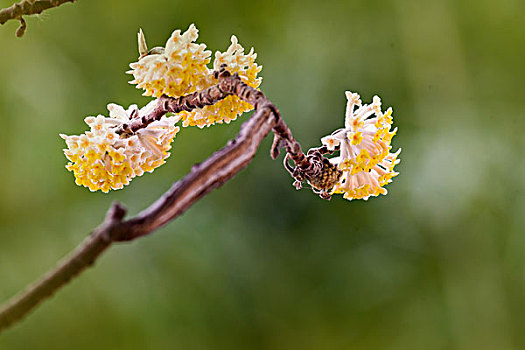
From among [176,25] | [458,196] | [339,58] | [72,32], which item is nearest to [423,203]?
[458,196]

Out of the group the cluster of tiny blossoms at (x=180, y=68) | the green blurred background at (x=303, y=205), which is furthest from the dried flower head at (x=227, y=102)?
the green blurred background at (x=303, y=205)

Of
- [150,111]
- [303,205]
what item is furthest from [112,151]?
[303,205]

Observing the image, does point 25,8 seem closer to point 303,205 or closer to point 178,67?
point 178,67

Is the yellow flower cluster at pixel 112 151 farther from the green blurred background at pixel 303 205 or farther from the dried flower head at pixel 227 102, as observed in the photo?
the green blurred background at pixel 303 205

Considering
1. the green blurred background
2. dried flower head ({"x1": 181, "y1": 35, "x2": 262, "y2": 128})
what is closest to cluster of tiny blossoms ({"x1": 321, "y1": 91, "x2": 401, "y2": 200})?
dried flower head ({"x1": 181, "y1": 35, "x2": 262, "y2": 128})

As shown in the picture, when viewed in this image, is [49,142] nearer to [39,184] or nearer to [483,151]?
[39,184]
